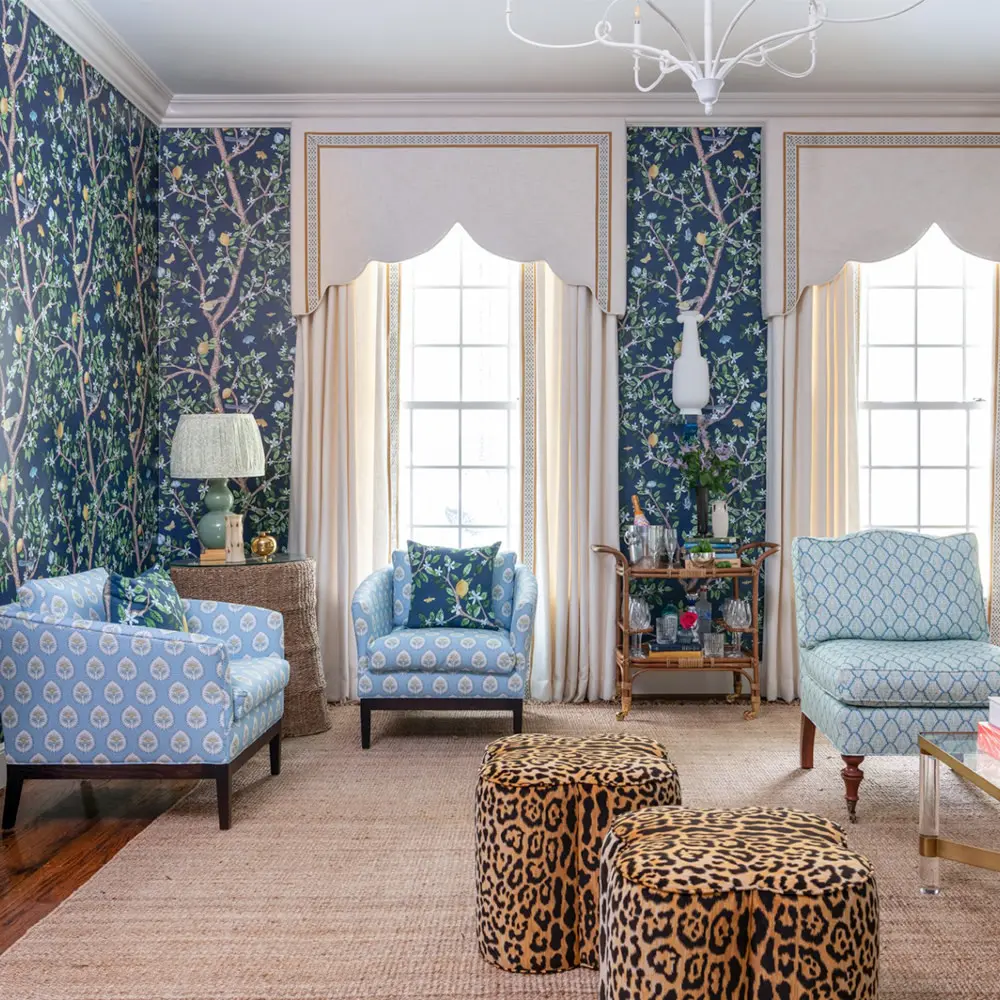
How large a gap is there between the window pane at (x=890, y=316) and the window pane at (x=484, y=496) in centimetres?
217

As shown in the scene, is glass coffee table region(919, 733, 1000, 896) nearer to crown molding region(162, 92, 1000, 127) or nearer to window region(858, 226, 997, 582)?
window region(858, 226, 997, 582)

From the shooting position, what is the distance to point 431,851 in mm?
3344

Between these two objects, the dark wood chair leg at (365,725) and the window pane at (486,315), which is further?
the window pane at (486,315)

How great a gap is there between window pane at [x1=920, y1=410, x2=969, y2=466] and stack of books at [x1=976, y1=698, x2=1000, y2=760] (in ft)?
9.91

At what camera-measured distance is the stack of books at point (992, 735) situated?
2.88 meters

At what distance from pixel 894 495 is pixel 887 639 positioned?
179 cm

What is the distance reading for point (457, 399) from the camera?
573cm

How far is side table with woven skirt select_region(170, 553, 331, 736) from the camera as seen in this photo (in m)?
4.69

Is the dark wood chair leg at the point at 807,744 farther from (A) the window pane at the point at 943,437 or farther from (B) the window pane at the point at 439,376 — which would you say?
(B) the window pane at the point at 439,376

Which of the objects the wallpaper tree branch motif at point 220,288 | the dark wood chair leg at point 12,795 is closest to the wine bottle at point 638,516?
the wallpaper tree branch motif at point 220,288

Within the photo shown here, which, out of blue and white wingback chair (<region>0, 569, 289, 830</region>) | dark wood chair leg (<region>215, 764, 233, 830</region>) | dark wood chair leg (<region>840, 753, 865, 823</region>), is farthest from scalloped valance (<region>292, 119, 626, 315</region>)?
dark wood chair leg (<region>840, 753, 865, 823</region>)

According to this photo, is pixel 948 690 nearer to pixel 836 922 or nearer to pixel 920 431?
pixel 836 922

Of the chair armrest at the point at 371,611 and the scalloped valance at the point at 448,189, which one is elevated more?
the scalloped valance at the point at 448,189

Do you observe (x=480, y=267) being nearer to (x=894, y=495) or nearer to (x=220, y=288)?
(x=220, y=288)
